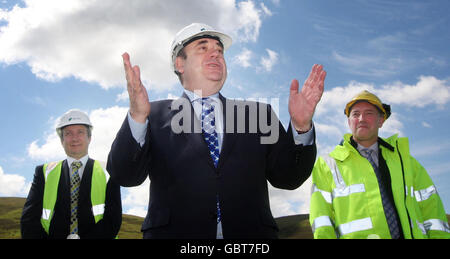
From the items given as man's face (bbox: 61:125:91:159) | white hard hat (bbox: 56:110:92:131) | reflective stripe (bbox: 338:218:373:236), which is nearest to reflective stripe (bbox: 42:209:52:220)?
man's face (bbox: 61:125:91:159)

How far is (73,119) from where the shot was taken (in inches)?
279

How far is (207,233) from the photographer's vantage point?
3.62 meters

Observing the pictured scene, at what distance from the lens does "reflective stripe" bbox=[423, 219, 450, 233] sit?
538cm

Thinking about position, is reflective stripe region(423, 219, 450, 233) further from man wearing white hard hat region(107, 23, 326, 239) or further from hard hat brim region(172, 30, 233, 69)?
hard hat brim region(172, 30, 233, 69)

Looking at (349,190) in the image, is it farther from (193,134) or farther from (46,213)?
(46,213)

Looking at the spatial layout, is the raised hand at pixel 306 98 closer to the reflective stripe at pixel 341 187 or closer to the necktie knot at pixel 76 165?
the reflective stripe at pixel 341 187

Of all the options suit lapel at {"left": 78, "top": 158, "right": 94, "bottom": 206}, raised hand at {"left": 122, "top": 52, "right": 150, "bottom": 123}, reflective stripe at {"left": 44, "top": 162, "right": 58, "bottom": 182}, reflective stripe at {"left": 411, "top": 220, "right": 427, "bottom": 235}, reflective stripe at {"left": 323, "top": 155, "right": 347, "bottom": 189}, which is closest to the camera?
raised hand at {"left": 122, "top": 52, "right": 150, "bottom": 123}

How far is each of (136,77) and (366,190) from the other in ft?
11.6

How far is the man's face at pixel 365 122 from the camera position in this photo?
599 centimetres

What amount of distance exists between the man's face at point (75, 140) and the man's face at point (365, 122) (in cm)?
469

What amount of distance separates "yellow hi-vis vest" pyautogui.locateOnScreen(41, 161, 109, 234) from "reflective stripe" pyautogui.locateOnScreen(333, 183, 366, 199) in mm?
3736

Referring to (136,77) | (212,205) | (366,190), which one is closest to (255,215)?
(212,205)
